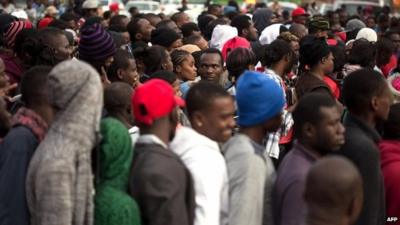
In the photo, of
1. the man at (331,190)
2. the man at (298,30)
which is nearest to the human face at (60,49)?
the man at (331,190)

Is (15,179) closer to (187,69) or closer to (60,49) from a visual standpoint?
(60,49)

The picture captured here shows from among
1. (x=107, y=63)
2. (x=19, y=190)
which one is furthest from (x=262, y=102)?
(x=107, y=63)

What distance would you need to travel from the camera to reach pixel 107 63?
6.17m

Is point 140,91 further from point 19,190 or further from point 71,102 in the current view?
point 19,190

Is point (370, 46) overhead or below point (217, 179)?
below

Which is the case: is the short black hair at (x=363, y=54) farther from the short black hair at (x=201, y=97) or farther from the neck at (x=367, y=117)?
the short black hair at (x=201, y=97)

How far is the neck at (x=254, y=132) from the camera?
4465 mm

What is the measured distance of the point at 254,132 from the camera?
447 cm

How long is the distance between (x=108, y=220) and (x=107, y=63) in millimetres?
2325

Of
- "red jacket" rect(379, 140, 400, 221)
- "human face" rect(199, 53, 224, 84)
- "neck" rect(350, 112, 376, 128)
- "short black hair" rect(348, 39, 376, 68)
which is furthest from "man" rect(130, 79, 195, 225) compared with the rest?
"short black hair" rect(348, 39, 376, 68)

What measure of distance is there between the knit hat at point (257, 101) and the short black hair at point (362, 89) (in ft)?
2.34

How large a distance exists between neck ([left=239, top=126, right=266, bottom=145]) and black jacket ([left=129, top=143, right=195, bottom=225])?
524mm

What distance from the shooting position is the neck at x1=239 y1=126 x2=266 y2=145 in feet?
14.6

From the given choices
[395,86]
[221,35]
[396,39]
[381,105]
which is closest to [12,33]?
[221,35]
